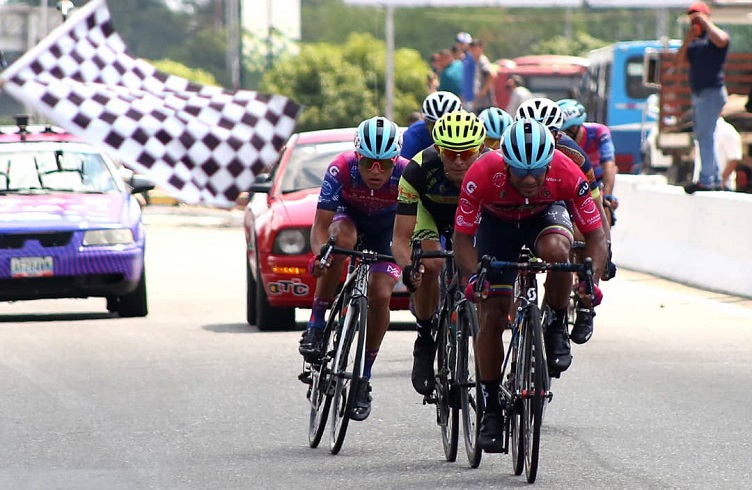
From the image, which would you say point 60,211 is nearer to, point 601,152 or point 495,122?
point 601,152

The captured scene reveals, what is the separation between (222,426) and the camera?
9.43m

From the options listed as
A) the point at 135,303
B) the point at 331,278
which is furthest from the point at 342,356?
the point at 135,303

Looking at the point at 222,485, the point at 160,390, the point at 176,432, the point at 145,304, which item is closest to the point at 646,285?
the point at 145,304

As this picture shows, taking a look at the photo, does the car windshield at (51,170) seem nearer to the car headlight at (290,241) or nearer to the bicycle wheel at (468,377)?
the car headlight at (290,241)

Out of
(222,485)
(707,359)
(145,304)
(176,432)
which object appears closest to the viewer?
(222,485)

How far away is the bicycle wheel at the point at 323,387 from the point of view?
28.5 ft

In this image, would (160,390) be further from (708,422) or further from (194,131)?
(194,131)

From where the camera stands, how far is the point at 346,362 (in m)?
8.59

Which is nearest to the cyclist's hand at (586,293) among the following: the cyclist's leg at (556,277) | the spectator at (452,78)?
the cyclist's leg at (556,277)

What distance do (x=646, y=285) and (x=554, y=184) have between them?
33.8 ft

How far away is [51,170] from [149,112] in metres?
6.34

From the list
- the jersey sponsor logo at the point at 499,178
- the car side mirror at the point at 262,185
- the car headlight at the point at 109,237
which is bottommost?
the car headlight at the point at 109,237

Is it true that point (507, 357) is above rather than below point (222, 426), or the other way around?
above

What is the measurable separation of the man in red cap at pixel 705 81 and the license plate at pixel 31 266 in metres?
7.09
